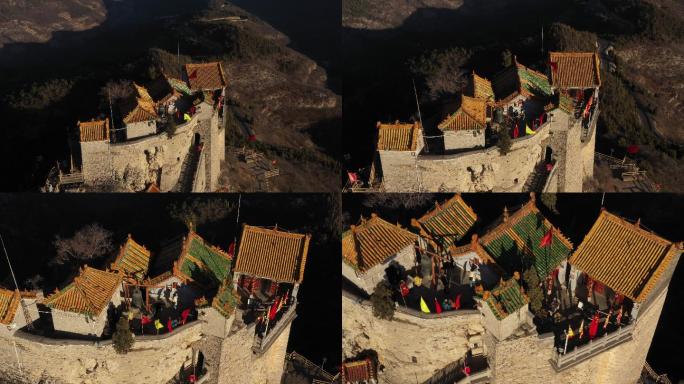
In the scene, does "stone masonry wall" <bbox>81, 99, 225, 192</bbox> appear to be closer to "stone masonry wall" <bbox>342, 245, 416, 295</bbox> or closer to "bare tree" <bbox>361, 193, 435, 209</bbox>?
"bare tree" <bbox>361, 193, 435, 209</bbox>

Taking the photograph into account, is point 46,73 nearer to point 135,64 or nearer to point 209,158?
point 135,64

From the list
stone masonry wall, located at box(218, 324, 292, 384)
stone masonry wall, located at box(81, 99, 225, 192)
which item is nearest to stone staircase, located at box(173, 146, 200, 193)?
stone masonry wall, located at box(81, 99, 225, 192)

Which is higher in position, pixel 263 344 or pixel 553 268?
pixel 553 268

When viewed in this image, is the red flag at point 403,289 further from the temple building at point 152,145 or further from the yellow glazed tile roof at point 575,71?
the yellow glazed tile roof at point 575,71

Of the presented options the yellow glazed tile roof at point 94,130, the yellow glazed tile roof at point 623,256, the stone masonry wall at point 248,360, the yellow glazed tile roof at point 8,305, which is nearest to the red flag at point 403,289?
the stone masonry wall at point 248,360

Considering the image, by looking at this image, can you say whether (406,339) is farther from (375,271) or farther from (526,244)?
(526,244)

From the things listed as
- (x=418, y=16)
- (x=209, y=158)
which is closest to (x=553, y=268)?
(x=209, y=158)
